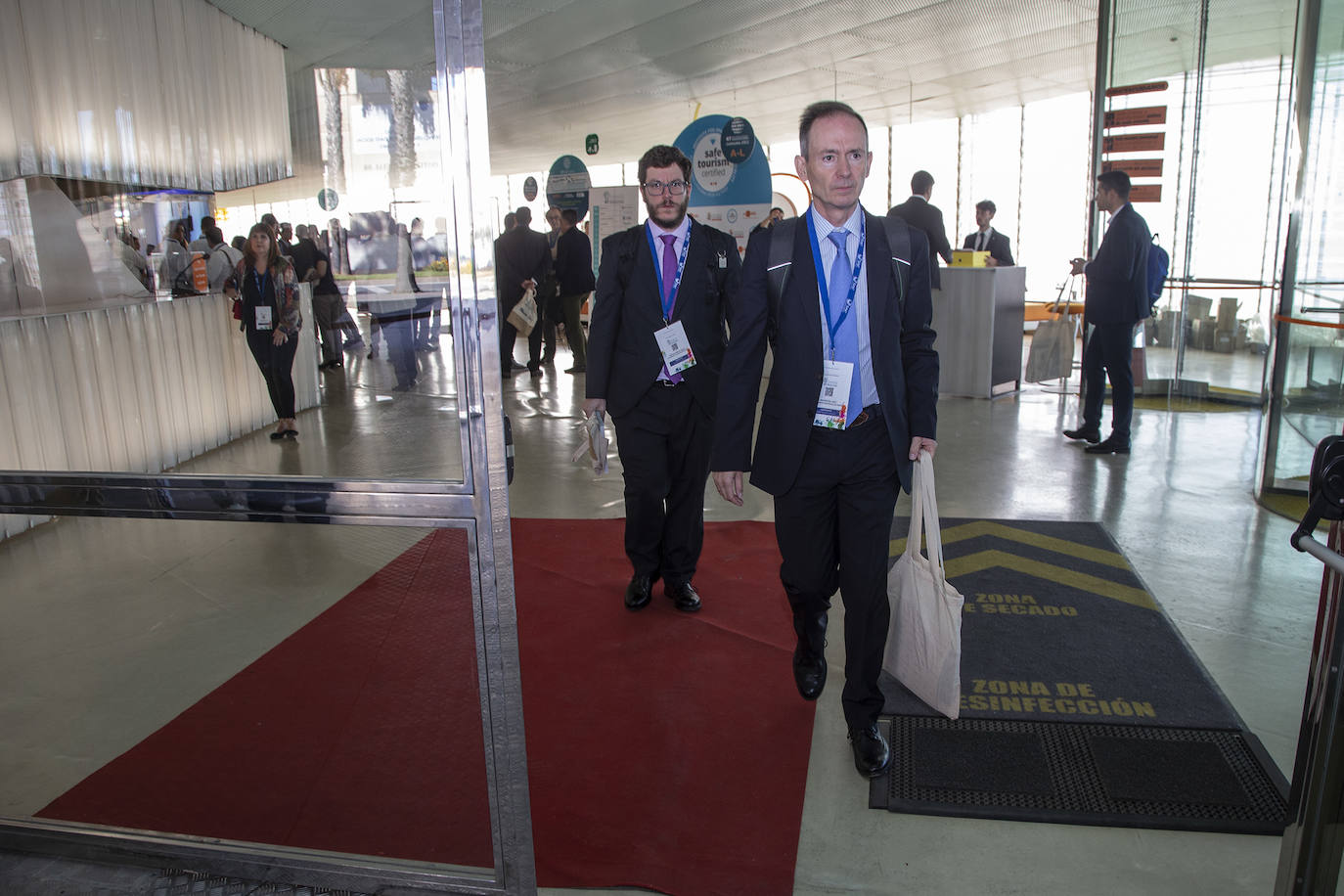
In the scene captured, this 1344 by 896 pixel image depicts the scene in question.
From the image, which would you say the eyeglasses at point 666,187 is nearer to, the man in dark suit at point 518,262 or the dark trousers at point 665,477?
the dark trousers at point 665,477

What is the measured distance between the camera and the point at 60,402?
3213mm

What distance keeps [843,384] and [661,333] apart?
99 cm

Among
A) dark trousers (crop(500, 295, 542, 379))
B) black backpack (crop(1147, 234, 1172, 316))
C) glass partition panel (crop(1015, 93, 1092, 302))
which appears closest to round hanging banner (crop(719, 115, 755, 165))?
black backpack (crop(1147, 234, 1172, 316))

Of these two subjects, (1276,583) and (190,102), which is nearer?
(190,102)

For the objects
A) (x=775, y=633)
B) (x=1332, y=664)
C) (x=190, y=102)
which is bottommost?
(x=775, y=633)

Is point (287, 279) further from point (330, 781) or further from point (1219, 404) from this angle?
point (1219, 404)

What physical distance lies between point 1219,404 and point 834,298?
21.3ft

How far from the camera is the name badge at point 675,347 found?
122 inches

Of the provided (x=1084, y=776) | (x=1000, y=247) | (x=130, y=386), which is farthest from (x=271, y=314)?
(x=1000, y=247)

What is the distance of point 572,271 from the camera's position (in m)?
9.43

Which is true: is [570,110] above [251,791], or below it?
above

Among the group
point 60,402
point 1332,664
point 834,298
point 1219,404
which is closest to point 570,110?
point 1219,404

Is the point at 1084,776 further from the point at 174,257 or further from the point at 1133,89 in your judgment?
the point at 1133,89

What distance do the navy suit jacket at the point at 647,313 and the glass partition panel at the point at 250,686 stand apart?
137 cm
